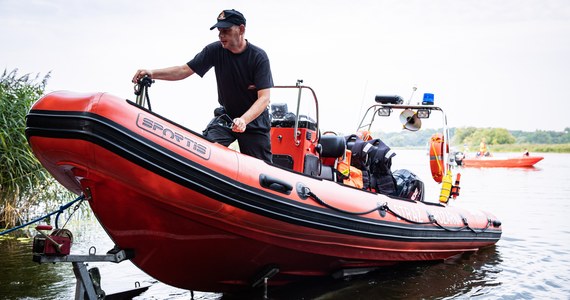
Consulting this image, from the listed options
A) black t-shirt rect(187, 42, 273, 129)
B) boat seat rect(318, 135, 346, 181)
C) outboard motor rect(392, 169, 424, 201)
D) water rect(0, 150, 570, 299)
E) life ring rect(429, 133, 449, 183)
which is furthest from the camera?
life ring rect(429, 133, 449, 183)

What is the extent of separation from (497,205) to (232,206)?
9.97 metres

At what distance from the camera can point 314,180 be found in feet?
13.9

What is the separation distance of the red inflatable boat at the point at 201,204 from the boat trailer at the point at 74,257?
18cm

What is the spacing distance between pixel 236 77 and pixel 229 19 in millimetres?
421

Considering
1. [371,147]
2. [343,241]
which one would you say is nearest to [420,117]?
[371,147]

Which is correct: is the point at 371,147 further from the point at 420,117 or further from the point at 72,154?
the point at 72,154

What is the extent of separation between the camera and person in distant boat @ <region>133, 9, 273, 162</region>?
384 cm

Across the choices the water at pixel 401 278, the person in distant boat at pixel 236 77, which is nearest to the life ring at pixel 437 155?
the water at pixel 401 278

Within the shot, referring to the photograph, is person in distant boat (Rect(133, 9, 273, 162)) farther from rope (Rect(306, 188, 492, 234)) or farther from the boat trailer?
the boat trailer

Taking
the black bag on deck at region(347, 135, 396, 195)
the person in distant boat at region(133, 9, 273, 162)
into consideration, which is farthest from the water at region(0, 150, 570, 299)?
the person in distant boat at region(133, 9, 273, 162)

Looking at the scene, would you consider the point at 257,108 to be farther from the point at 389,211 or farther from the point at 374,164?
the point at 374,164

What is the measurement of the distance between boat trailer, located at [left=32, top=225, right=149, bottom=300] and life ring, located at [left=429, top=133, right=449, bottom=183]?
416 cm

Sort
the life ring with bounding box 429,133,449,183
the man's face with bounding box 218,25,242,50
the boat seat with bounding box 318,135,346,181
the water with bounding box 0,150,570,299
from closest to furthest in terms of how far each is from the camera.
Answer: the man's face with bounding box 218,25,242,50
the water with bounding box 0,150,570,299
the boat seat with bounding box 318,135,346,181
the life ring with bounding box 429,133,449,183

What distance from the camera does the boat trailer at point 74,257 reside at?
3.12 meters
